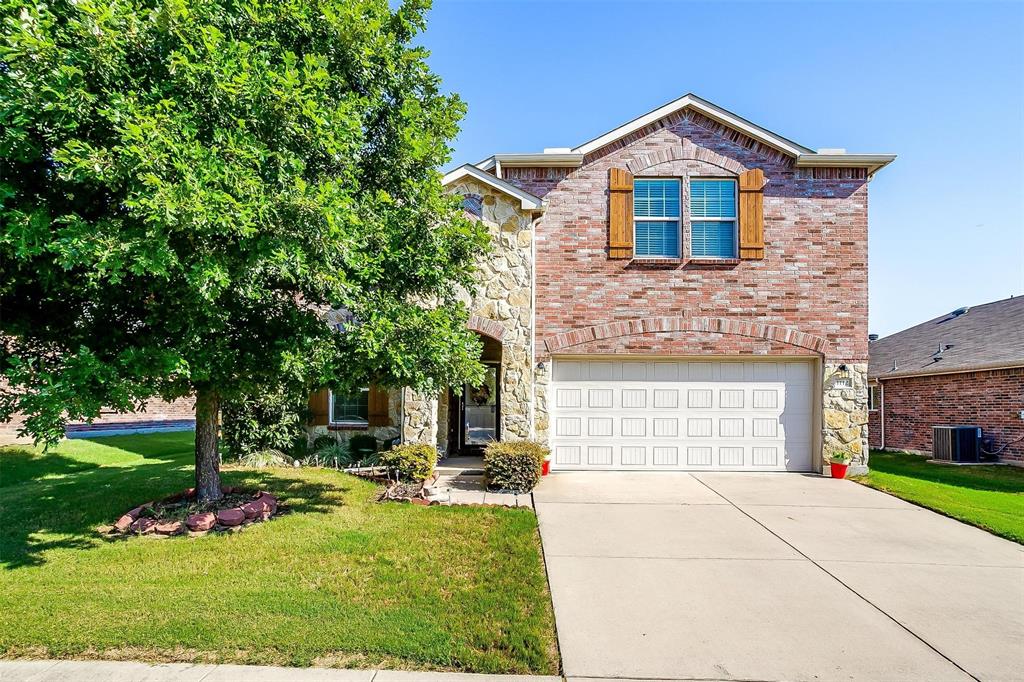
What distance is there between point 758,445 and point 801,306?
310 cm

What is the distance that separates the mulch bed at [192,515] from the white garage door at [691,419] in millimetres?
6030

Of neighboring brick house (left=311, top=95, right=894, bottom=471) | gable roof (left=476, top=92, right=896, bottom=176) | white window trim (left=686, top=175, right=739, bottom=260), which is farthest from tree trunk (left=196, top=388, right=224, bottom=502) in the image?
white window trim (left=686, top=175, right=739, bottom=260)

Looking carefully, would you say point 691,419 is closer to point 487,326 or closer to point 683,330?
point 683,330

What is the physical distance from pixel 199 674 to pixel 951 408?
57.1 feet

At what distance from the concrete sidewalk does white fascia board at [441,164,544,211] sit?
8.98 meters

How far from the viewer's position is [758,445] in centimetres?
1166

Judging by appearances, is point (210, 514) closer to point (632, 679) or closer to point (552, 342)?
point (632, 679)

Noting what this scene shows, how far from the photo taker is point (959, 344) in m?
15.5

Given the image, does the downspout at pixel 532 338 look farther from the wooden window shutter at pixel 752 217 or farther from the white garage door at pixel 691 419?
the wooden window shutter at pixel 752 217

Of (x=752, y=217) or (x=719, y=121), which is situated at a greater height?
(x=719, y=121)

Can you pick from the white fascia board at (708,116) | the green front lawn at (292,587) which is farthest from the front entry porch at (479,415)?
the white fascia board at (708,116)

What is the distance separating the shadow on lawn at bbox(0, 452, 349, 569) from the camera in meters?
6.54

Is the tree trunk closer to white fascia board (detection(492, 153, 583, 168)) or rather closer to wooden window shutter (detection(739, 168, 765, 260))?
white fascia board (detection(492, 153, 583, 168))

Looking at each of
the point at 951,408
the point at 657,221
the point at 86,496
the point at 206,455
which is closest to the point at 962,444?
the point at 951,408
